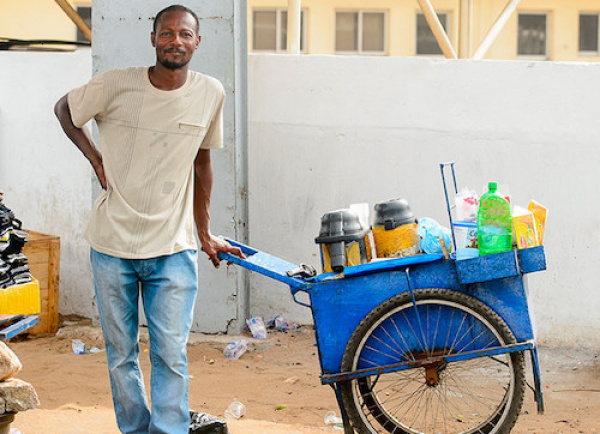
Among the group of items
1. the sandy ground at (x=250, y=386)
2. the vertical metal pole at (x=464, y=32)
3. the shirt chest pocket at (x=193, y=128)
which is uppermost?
the vertical metal pole at (x=464, y=32)

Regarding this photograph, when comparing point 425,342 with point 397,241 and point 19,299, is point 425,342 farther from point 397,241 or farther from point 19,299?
point 19,299

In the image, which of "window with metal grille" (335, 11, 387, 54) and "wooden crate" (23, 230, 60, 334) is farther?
"window with metal grille" (335, 11, 387, 54)

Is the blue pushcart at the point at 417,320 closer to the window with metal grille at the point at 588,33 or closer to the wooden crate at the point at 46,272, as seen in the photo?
the wooden crate at the point at 46,272

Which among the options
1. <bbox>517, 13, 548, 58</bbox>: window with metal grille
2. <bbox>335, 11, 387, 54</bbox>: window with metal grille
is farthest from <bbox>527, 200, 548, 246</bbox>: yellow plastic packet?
<bbox>517, 13, 548, 58</bbox>: window with metal grille

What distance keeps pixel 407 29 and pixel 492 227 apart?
12561 millimetres

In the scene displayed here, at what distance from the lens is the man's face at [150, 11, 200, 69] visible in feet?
11.6

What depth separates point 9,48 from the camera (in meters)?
8.00

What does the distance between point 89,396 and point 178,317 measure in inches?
77.4

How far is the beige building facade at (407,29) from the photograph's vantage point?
1570 cm

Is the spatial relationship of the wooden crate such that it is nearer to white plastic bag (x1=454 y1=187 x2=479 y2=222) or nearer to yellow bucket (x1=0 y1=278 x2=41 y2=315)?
yellow bucket (x1=0 y1=278 x2=41 y2=315)

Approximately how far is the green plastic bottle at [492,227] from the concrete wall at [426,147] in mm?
2734

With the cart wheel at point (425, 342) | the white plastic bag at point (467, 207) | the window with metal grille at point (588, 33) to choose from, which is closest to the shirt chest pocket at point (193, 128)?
the cart wheel at point (425, 342)

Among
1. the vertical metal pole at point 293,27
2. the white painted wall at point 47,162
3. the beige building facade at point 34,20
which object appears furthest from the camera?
the beige building facade at point 34,20

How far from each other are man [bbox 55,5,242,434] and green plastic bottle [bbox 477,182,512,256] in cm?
132
